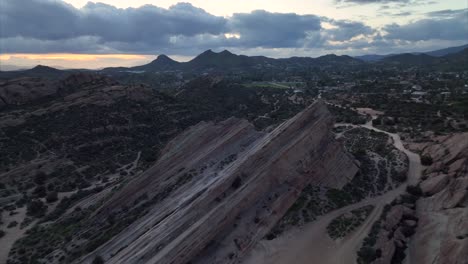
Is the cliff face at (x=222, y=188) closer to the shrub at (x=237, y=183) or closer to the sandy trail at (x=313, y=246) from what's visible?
the shrub at (x=237, y=183)

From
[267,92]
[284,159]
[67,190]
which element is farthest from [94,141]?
[267,92]

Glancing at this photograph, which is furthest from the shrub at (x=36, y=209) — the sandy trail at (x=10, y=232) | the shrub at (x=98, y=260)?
the shrub at (x=98, y=260)

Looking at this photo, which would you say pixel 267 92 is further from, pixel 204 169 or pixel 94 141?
pixel 204 169

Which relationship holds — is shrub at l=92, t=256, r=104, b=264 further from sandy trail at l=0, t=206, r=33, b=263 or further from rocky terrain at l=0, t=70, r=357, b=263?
sandy trail at l=0, t=206, r=33, b=263

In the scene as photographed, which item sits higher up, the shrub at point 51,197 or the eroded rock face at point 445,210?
the eroded rock face at point 445,210

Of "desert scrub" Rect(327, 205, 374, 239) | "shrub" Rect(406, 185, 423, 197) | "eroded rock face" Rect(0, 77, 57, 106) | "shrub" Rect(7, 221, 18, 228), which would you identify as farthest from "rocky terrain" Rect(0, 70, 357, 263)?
"shrub" Rect(406, 185, 423, 197)

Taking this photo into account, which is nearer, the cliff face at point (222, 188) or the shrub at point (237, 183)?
the cliff face at point (222, 188)

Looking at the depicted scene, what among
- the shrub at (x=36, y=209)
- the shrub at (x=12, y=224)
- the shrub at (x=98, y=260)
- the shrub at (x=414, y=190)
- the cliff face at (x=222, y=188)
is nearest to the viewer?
the shrub at (x=98, y=260)
